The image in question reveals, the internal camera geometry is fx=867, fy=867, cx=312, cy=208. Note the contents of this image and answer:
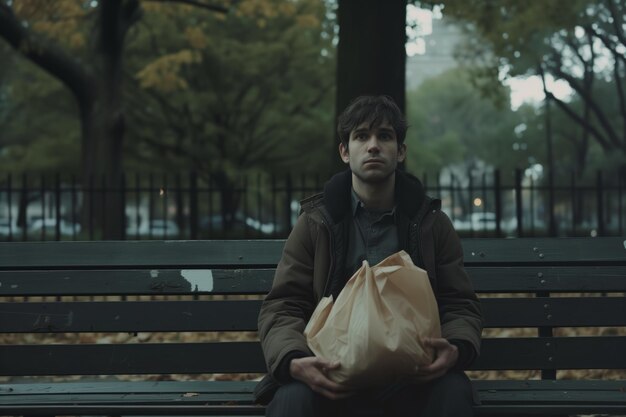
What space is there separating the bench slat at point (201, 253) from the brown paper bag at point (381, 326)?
3.50 ft

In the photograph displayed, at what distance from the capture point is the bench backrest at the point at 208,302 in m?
3.89

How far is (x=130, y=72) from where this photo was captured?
25.0 m

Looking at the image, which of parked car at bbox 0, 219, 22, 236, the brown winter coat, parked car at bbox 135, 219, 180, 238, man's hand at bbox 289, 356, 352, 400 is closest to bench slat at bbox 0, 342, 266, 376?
the brown winter coat

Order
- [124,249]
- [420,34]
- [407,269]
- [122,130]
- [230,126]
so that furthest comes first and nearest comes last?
1. [230,126]
2. [122,130]
3. [420,34]
4. [124,249]
5. [407,269]

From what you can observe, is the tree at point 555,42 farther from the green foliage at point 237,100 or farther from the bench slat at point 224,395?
the bench slat at point 224,395

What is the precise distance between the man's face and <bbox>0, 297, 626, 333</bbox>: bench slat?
3.15 ft

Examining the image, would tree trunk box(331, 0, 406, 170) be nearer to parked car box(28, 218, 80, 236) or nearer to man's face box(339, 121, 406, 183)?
man's face box(339, 121, 406, 183)

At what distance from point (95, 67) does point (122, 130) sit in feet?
4.23

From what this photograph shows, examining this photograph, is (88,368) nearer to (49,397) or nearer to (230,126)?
(49,397)

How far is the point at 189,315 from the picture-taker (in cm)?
390

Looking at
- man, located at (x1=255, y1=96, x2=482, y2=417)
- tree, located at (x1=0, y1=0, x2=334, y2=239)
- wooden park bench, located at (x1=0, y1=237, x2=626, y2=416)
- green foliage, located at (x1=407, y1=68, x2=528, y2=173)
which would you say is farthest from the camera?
green foliage, located at (x1=407, y1=68, x2=528, y2=173)

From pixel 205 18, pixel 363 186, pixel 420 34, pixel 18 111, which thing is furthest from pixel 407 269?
pixel 18 111

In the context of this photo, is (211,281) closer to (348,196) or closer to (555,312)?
(348,196)

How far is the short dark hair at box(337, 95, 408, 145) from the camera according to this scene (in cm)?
328
